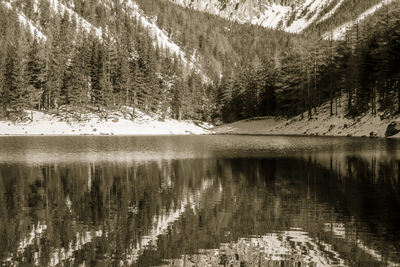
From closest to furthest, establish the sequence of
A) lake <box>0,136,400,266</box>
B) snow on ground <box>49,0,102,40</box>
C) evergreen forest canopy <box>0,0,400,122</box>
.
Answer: lake <box>0,136,400,266</box> < evergreen forest canopy <box>0,0,400,122</box> < snow on ground <box>49,0,102,40</box>

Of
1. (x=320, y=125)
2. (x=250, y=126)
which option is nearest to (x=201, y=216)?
(x=320, y=125)

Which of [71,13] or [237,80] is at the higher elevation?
[71,13]

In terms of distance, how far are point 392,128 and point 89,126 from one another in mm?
56885

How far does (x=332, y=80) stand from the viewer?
7131cm

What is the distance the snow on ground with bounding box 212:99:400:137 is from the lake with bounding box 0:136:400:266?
35.7 metres

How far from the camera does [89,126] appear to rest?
3206 inches

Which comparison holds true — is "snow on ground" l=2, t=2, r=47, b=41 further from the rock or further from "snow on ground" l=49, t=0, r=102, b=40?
the rock

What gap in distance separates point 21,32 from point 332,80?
379ft

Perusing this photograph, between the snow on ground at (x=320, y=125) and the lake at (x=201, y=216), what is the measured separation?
35.7 metres

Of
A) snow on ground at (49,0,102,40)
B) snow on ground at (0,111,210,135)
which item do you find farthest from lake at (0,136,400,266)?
snow on ground at (49,0,102,40)

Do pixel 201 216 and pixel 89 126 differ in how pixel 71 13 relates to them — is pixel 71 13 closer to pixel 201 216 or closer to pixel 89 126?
pixel 89 126

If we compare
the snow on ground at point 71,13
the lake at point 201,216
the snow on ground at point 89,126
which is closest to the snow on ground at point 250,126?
the snow on ground at point 89,126

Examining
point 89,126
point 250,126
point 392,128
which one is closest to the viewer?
point 392,128

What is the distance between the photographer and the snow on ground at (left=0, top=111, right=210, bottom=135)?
79.3 meters
